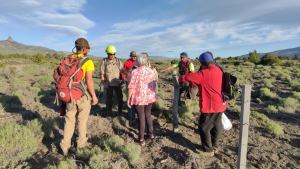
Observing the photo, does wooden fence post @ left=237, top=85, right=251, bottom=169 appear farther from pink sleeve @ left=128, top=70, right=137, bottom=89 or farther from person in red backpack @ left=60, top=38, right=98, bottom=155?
person in red backpack @ left=60, top=38, right=98, bottom=155

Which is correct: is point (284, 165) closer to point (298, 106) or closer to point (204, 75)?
point (204, 75)

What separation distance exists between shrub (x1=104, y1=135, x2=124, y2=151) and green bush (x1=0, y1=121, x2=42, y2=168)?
1.46 m

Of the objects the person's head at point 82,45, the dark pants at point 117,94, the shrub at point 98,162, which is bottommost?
the shrub at point 98,162

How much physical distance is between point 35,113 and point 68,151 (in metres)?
3.28

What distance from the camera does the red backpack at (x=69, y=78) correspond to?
624 centimetres

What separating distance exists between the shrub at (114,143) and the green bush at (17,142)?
1460 mm

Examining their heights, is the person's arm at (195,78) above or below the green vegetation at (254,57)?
above

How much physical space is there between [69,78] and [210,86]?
2.48m

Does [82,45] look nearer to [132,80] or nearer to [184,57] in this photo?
[132,80]

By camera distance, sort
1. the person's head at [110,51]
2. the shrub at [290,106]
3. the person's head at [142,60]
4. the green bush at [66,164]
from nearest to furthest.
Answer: the green bush at [66,164], the person's head at [142,60], the person's head at [110,51], the shrub at [290,106]

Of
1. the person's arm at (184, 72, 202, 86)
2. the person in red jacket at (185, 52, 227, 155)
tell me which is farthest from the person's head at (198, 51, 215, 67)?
the person's arm at (184, 72, 202, 86)

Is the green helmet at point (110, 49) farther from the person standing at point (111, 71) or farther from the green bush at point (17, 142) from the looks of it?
the green bush at point (17, 142)

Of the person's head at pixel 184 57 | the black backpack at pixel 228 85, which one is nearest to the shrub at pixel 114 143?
the black backpack at pixel 228 85

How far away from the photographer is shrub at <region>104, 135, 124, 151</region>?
6742 millimetres
